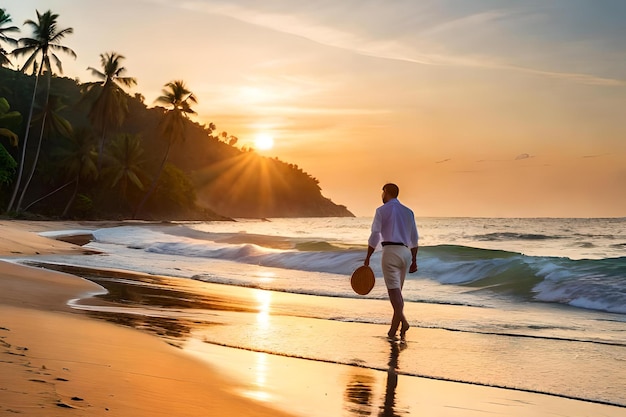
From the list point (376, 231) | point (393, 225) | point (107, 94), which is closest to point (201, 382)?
point (376, 231)

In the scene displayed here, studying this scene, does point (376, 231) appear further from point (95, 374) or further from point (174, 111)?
point (174, 111)

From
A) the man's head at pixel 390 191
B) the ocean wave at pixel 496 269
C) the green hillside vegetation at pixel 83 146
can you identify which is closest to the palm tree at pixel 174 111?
the green hillside vegetation at pixel 83 146

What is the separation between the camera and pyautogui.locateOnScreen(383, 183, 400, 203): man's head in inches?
350

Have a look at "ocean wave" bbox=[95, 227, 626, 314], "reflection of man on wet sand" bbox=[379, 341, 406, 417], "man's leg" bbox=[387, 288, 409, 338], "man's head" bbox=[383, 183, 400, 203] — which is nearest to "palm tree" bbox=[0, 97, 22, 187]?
"ocean wave" bbox=[95, 227, 626, 314]

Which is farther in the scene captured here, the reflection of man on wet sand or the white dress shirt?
the white dress shirt

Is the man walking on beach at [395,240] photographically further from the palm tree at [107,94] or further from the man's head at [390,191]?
the palm tree at [107,94]

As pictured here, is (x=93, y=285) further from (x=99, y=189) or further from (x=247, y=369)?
(x=99, y=189)

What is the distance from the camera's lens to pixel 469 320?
10.3m

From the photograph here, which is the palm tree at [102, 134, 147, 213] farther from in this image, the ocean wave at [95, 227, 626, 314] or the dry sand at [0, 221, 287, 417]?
the dry sand at [0, 221, 287, 417]

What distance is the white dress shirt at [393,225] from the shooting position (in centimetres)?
853

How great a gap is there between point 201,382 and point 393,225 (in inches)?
157

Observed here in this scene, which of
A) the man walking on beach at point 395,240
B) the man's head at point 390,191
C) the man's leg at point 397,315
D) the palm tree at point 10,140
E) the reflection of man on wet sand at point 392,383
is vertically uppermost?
the palm tree at point 10,140

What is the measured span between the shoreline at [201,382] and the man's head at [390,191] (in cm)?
217

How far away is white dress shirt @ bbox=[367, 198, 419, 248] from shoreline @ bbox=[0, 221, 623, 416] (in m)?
1.57
